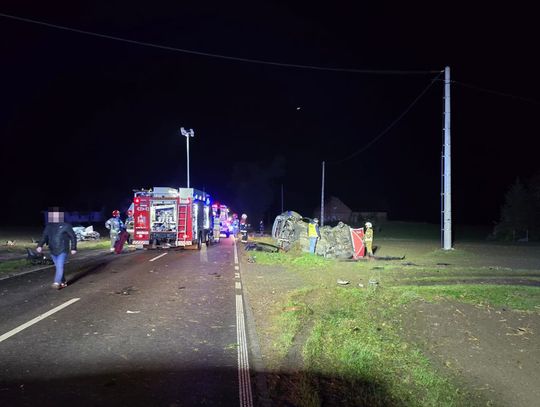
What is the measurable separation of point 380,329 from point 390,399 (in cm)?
280

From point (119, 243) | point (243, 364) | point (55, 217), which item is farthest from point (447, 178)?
point (243, 364)

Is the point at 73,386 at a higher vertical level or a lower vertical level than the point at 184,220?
lower

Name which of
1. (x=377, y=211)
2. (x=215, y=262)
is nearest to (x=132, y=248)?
(x=215, y=262)

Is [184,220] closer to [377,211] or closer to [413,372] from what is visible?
[413,372]

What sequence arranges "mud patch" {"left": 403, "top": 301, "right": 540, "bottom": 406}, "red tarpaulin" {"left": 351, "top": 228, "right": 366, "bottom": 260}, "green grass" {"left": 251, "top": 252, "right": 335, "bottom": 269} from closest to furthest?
"mud patch" {"left": 403, "top": 301, "right": 540, "bottom": 406} → "green grass" {"left": 251, "top": 252, "right": 335, "bottom": 269} → "red tarpaulin" {"left": 351, "top": 228, "right": 366, "bottom": 260}

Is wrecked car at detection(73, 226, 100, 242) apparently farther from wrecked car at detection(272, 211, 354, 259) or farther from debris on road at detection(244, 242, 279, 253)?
wrecked car at detection(272, 211, 354, 259)

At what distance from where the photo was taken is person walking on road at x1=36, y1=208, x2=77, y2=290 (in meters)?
10.9

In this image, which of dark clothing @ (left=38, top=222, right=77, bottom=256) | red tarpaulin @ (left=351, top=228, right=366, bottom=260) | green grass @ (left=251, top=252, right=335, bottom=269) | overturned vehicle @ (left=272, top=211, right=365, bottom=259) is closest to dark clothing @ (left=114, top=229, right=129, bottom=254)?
green grass @ (left=251, top=252, right=335, bottom=269)

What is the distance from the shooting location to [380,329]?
7484mm

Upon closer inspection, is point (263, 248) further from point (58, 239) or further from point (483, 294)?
point (483, 294)

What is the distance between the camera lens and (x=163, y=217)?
78.6ft

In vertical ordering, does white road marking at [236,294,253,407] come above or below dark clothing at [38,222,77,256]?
below

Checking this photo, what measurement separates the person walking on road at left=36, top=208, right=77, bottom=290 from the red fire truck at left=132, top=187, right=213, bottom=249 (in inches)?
485

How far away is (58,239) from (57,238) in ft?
0.10
